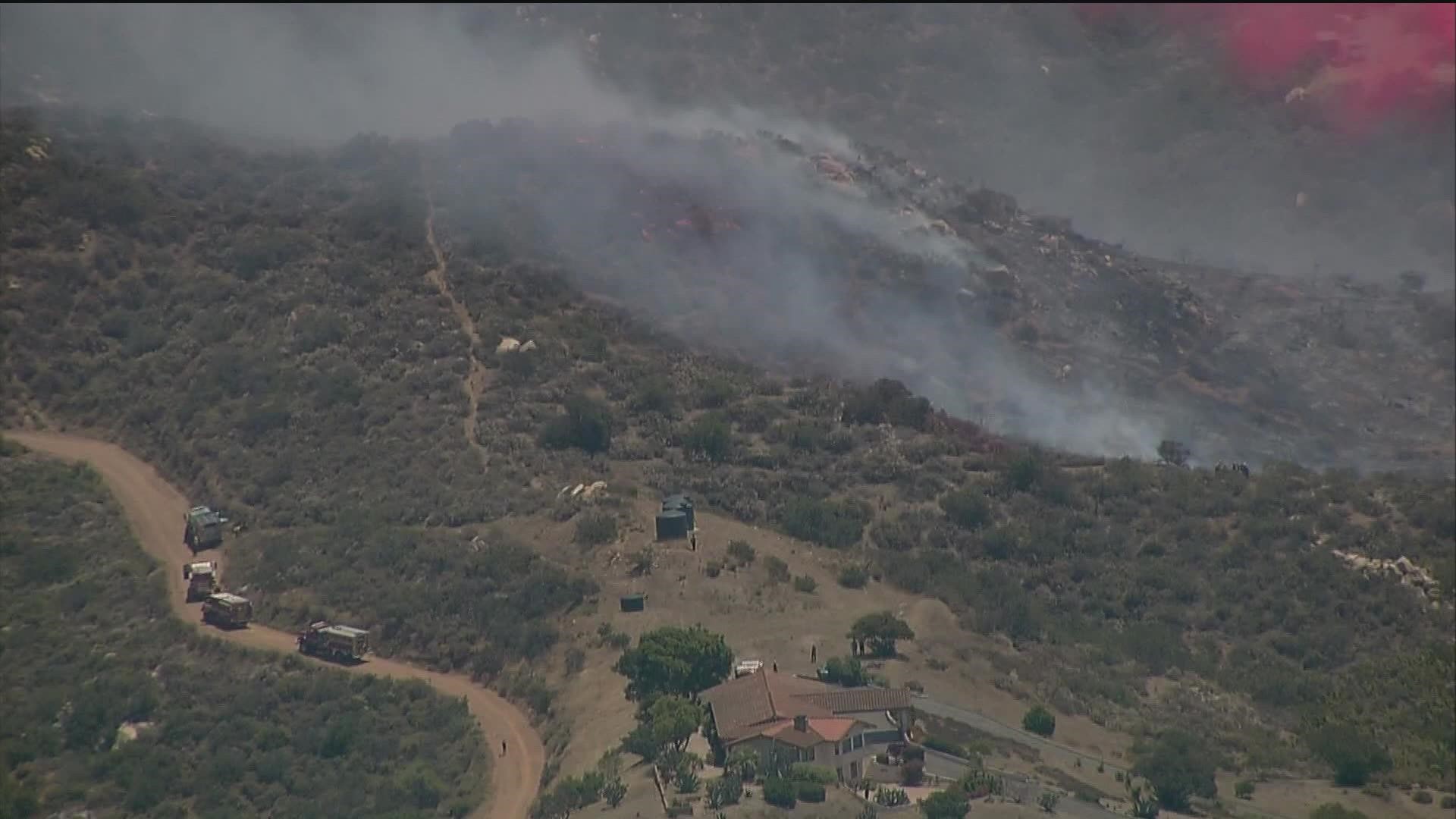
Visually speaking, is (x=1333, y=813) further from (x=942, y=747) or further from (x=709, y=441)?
(x=709, y=441)

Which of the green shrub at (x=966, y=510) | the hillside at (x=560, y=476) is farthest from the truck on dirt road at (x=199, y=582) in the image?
the green shrub at (x=966, y=510)

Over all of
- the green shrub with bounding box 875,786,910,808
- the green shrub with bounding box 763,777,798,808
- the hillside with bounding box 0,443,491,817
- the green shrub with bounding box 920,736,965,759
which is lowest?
the hillside with bounding box 0,443,491,817

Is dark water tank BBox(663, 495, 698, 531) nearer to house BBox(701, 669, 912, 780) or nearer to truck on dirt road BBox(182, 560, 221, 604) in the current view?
house BBox(701, 669, 912, 780)

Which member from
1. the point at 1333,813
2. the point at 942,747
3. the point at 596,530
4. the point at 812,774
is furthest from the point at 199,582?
the point at 1333,813

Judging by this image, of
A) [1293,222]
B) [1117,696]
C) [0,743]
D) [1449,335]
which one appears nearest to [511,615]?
[0,743]

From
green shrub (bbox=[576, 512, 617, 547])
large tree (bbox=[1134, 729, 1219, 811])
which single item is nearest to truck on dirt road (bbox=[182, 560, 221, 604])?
green shrub (bbox=[576, 512, 617, 547])

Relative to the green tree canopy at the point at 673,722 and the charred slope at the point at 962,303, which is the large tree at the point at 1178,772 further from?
the charred slope at the point at 962,303
